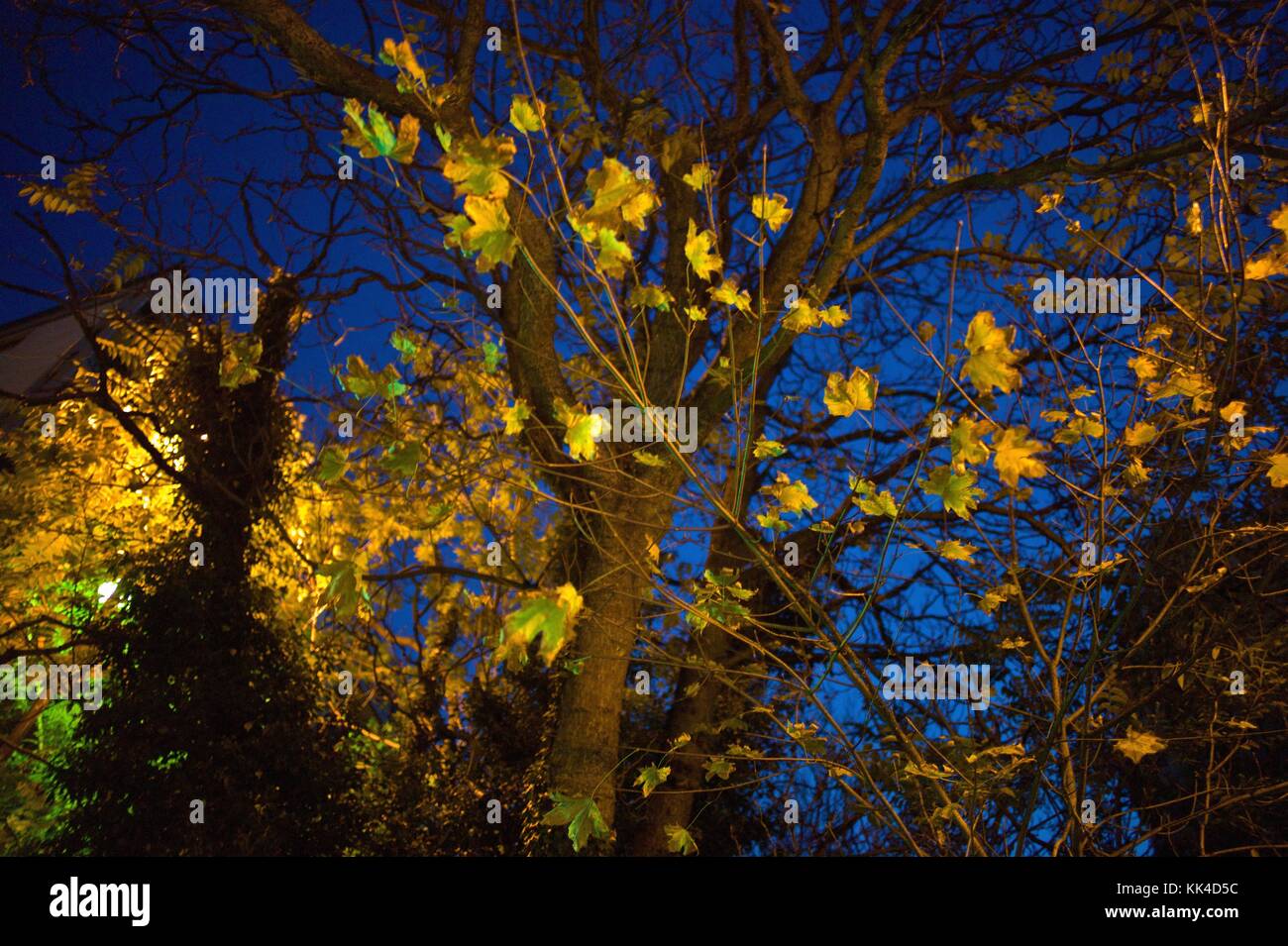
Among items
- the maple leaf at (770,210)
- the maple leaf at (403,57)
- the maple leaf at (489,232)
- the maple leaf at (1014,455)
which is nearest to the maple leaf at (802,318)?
the maple leaf at (770,210)

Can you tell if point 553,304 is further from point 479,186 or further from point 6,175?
point 479,186

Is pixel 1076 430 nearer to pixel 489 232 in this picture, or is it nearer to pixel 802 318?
pixel 802 318

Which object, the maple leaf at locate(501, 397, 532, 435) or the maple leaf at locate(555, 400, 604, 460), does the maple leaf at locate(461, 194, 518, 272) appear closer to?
the maple leaf at locate(555, 400, 604, 460)

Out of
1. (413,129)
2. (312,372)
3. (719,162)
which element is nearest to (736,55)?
(719,162)

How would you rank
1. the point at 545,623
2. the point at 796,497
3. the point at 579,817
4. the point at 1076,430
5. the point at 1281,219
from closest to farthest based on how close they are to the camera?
the point at 545,623
the point at 1281,219
the point at 579,817
the point at 1076,430
the point at 796,497

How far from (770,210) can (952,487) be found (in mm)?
847

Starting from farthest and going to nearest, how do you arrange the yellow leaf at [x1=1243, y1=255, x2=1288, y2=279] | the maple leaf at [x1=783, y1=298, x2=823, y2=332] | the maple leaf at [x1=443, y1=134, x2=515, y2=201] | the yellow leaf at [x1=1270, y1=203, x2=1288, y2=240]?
the maple leaf at [x1=783, y1=298, x2=823, y2=332], the yellow leaf at [x1=1243, y1=255, x2=1288, y2=279], the yellow leaf at [x1=1270, y1=203, x2=1288, y2=240], the maple leaf at [x1=443, y1=134, x2=515, y2=201]

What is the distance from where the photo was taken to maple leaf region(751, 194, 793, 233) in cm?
226

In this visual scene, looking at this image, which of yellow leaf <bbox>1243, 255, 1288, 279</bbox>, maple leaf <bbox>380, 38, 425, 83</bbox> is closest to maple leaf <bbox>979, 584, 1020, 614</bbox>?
yellow leaf <bbox>1243, 255, 1288, 279</bbox>

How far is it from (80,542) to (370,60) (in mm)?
3950

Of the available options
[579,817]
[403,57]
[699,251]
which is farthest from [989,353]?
[579,817]

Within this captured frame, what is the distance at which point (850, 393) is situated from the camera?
2033 millimetres

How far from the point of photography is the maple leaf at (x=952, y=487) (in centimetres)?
189

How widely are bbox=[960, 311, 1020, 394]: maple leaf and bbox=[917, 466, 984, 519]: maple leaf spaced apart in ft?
0.68
